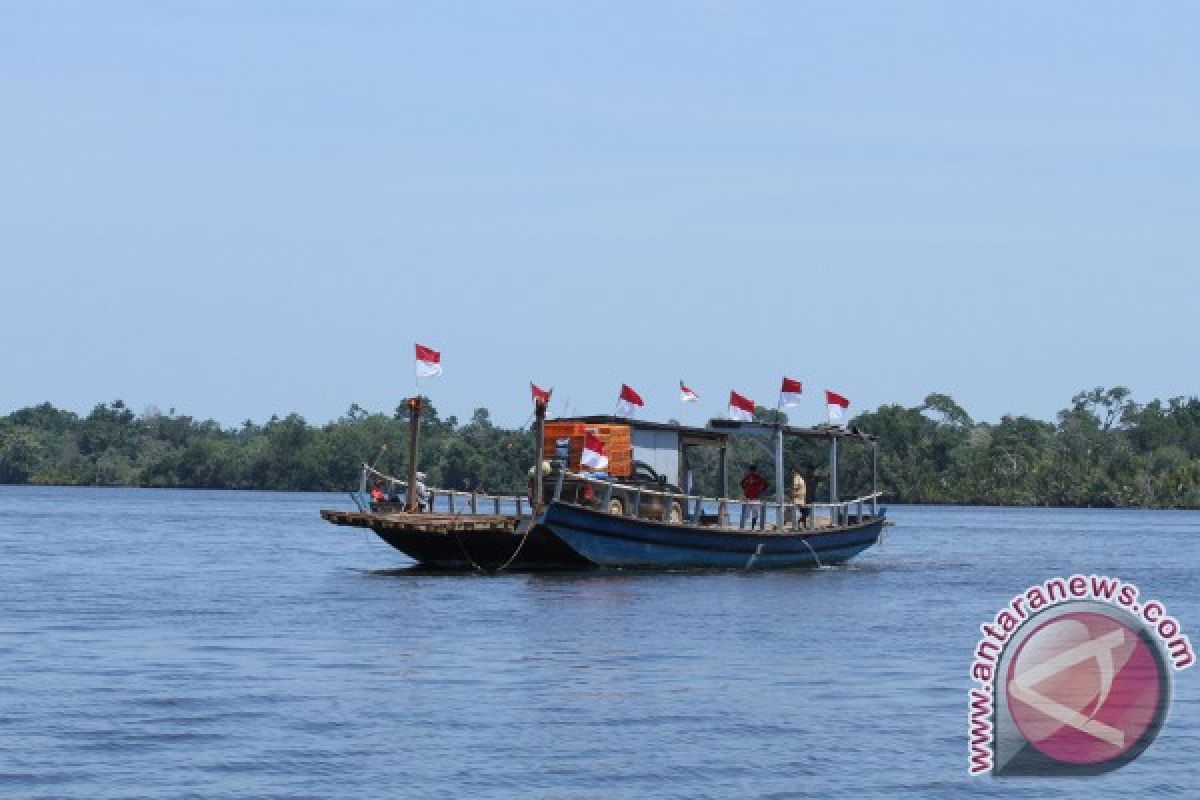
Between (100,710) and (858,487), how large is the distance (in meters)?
128

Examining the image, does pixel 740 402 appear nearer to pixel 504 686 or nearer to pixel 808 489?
pixel 808 489

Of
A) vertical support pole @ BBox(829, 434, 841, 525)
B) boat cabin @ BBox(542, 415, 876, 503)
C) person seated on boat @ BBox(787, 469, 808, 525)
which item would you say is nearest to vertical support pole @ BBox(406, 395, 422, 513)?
boat cabin @ BBox(542, 415, 876, 503)

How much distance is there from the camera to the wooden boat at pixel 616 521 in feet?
157

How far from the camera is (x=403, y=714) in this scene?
28.0 m

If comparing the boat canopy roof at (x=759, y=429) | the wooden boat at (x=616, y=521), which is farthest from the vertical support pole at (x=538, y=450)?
the boat canopy roof at (x=759, y=429)

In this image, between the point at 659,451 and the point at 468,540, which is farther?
the point at 659,451

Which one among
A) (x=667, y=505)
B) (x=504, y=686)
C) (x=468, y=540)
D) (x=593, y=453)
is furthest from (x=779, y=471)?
(x=504, y=686)

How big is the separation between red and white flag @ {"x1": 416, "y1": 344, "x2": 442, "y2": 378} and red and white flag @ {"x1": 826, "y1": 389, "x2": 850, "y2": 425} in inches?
434

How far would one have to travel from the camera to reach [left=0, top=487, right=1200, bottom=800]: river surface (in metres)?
24.0

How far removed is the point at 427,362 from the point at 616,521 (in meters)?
5.40

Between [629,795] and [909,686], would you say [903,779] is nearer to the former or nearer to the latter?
[629,795]

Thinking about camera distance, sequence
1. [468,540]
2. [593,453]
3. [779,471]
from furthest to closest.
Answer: [779,471] < [468,540] < [593,453]

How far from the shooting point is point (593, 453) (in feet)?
159

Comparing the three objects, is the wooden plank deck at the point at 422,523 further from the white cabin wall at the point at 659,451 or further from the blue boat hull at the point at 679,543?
the white cabin wall at the point at 659,451
